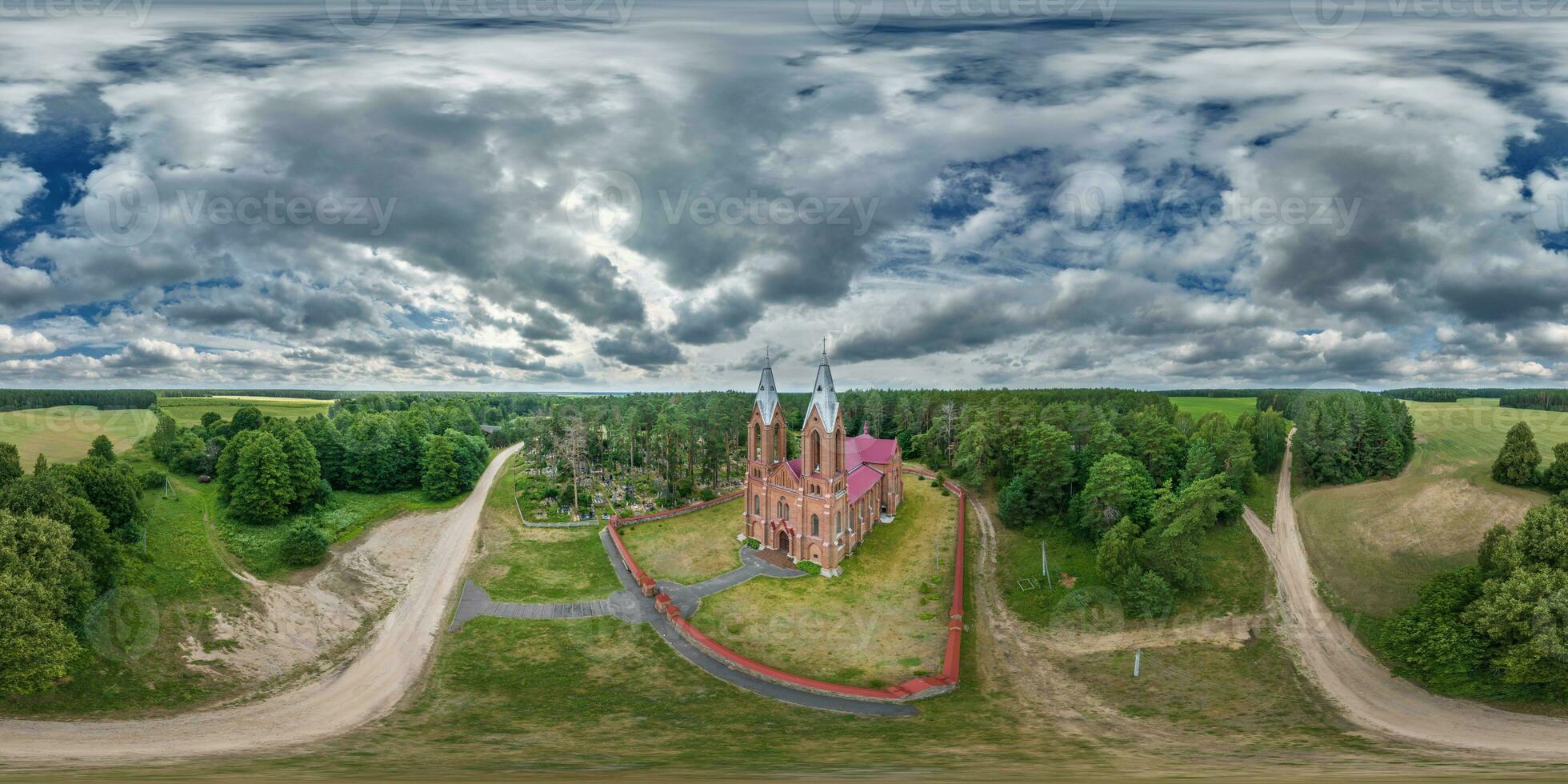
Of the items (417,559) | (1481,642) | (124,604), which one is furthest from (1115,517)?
(124,604)

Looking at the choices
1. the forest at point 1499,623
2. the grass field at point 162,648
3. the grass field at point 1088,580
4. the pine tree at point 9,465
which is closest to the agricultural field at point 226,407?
the grass field at point 162,648

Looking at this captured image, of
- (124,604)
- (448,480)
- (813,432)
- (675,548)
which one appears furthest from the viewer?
(448,480)

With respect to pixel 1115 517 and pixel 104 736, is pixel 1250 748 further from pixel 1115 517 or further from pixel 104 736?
pixel 104 736

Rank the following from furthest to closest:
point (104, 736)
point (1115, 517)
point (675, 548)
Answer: point (675, 548) → point (1115, 517) → point (104, 736)

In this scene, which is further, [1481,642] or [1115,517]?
[1115,517]

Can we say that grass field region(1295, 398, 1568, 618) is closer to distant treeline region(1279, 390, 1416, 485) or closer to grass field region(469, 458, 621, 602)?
distant treeline region(1279, 390, 1416, 485)

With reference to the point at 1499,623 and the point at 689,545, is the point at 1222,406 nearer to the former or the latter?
the point at 1499,623

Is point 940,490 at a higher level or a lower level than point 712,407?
lower

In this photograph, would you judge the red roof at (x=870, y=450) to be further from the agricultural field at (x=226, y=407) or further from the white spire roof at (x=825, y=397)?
the agricultural field at (x=226, y=407)
